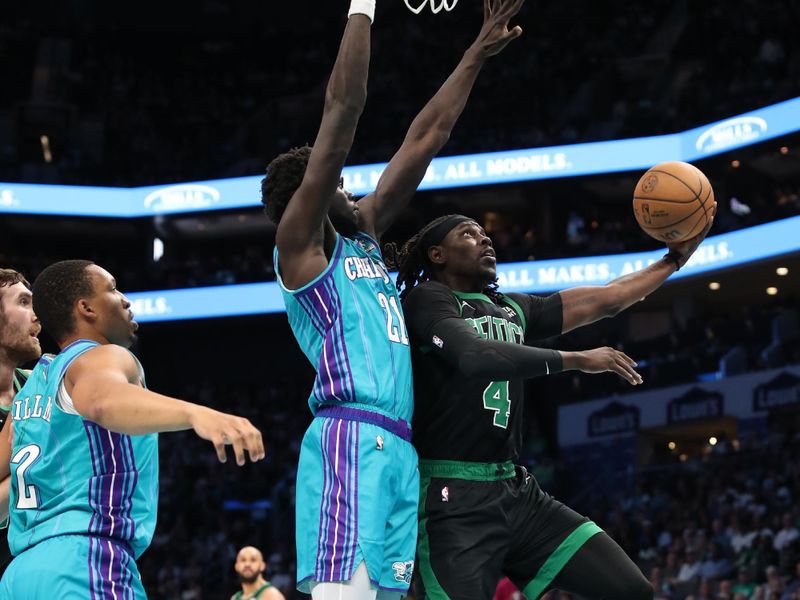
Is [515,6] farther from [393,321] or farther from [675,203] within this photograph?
[393,321]

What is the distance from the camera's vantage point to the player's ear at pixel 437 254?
5.10 m

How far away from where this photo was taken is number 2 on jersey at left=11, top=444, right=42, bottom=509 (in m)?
3.76

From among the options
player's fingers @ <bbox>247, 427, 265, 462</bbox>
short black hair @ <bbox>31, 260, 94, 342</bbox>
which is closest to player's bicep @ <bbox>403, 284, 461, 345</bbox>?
short black hair @ <bbox>31, 260, 94, 342</bbox>

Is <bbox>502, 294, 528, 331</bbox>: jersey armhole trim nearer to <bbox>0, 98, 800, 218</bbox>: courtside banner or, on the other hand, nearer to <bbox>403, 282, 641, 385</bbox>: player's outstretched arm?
<bbox>403, 282, 641, 385</bbox>: player's outstretched arm

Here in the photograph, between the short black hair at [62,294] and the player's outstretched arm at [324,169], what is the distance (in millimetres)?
841

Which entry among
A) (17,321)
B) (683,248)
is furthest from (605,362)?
(17,321)

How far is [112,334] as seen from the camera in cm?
388

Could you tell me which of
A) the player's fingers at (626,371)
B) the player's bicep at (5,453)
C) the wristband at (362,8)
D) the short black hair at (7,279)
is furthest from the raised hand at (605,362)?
the short black hair at (7,279)

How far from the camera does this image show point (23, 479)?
12.4 feet

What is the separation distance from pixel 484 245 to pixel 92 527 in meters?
2.12

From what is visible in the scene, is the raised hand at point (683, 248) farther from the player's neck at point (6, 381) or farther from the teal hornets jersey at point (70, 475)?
the player's neck at point (6, 381)

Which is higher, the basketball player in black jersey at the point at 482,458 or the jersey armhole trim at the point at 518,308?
the jersey armhole trim at the point at 518,308

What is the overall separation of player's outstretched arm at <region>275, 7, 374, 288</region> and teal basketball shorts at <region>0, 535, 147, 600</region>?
129 cm

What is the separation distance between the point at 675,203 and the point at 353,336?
5.74ft
